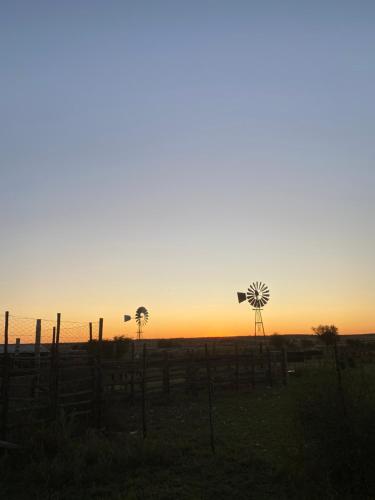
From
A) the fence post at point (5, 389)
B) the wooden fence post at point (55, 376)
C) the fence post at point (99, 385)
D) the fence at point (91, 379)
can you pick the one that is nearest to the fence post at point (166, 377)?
the fence at point (91, 379)

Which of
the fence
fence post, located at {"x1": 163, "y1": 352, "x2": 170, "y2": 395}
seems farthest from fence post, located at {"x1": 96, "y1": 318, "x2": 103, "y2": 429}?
fence post, located at {"x1": 163, "y1": 352, "x2": 170, "y2": 395}

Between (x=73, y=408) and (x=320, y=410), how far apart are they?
822cm

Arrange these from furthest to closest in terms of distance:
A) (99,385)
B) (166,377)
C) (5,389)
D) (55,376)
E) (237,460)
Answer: (166,377) < (99,385) < (55,376) < (5,389) < (237,460)

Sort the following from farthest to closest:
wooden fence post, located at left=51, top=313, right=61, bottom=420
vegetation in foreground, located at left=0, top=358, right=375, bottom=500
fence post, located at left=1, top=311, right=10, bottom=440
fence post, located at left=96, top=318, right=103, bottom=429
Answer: fence post, located at left=96, top=318, right=103, bottom=429, wooden fence post, located at left=51, top=313, right=61, bottom=420, fence post, located at left=1, top=311, right=10, bottom=440, vegetation in foreground, located at left=0, top=358, right=375, bottom=500

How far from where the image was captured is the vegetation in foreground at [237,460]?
744 centimetres

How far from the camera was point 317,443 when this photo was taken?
777 centimetres

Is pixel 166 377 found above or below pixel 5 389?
below

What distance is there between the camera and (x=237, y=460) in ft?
31.7

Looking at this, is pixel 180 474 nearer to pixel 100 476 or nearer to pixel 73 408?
pixel 100 476

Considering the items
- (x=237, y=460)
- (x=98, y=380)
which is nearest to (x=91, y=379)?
(x=98, y=380)

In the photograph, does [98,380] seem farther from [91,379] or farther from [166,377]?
[166,377]

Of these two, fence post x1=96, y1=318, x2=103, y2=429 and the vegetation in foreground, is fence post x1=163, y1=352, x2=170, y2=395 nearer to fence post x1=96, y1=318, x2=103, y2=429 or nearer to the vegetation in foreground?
fence post x1=96, y1=318, x2=103, y2=429

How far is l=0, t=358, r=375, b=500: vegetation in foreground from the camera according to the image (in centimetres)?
744

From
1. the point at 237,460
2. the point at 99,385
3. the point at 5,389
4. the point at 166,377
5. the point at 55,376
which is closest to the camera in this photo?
the point at 237,460
